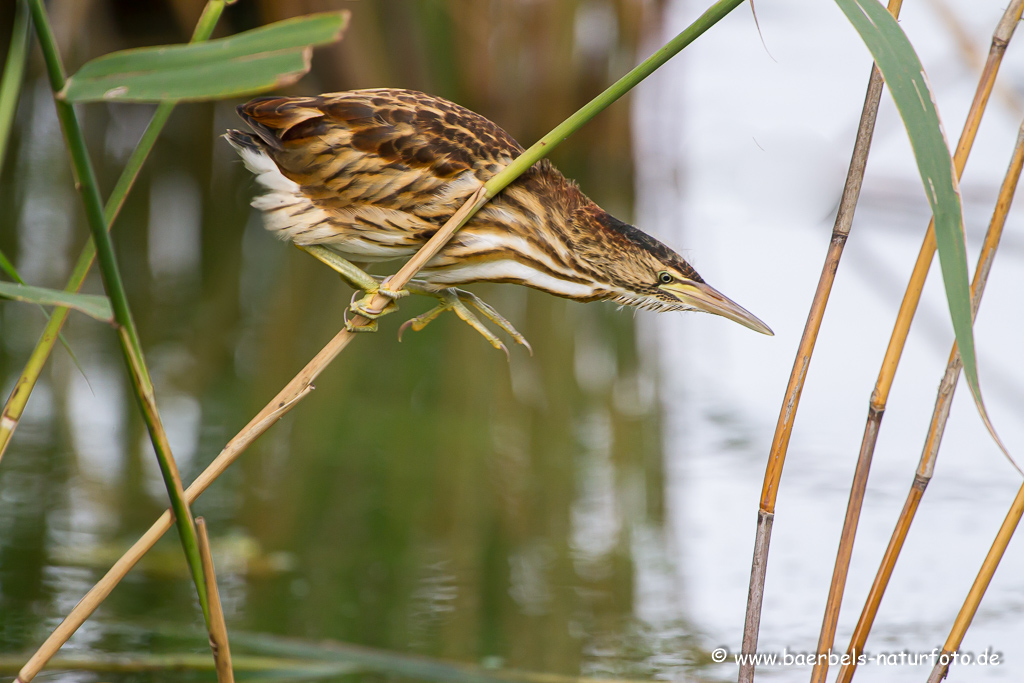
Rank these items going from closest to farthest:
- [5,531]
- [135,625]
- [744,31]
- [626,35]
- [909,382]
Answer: [135,625] → [5,531] → [909,382] → [626,35] → [744,31]

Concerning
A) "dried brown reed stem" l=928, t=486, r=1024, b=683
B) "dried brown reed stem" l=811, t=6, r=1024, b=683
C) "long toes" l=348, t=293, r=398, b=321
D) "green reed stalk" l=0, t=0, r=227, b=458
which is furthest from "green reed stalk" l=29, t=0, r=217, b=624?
"dried brown reed stem" l=928, t=486, r=1024, b=683

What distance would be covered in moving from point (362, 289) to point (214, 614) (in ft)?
1.65

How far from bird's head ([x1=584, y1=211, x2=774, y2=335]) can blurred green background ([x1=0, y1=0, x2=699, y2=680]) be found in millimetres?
774

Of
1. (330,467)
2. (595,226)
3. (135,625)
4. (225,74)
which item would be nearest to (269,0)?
(330,467)

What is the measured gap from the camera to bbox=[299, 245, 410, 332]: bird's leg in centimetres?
138

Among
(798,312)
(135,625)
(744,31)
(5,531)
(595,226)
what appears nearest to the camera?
(595,226)

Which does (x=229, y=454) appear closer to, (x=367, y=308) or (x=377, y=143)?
(x=367, y=308)

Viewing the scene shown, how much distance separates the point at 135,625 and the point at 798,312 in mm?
2593

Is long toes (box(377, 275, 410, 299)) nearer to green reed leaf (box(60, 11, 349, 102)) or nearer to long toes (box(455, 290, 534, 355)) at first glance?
long toes (box(455, 290, 534, 355))

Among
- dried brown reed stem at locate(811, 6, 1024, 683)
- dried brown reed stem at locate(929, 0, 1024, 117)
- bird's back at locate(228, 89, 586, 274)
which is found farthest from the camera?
dried brown reed stem at locate(929, 0, 1024, 117)

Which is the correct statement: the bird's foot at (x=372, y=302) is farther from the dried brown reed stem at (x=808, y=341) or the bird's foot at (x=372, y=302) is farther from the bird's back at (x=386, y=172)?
the dried brown reed stem at (x=808, y=341)

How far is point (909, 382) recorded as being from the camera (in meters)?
3.54

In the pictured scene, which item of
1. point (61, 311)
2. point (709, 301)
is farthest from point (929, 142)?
point (61, 311)

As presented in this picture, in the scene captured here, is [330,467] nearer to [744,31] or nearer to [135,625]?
[135,625]
